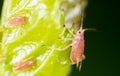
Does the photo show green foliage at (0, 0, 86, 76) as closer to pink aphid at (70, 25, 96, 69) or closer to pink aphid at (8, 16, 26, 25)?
pink aphid at (8, 16, 26, 25)

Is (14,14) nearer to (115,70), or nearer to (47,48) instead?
(47,48)

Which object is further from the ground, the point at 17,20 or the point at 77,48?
the point at 17,20

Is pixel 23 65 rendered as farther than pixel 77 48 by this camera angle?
No

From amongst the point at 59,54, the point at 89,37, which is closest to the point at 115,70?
the point at 89,37

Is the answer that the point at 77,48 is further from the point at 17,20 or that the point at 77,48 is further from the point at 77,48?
the point at 17,20

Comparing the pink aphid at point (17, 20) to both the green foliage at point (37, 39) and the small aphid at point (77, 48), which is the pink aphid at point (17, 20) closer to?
the green foliage at point (37, 39)

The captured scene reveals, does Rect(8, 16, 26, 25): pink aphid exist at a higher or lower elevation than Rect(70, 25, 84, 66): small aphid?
higher

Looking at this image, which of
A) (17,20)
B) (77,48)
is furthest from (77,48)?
(17,20)

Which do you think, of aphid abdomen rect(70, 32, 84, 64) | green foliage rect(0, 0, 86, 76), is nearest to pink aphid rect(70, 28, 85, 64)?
aphid abdomen rect(70, 32, 84, 64)
